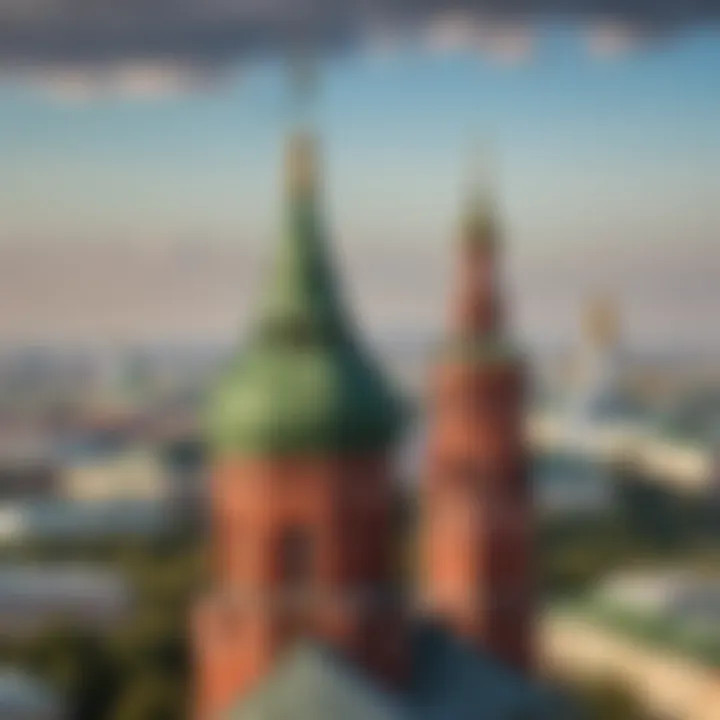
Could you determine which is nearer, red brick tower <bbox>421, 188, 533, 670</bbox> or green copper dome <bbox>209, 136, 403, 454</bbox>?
green copper dome <bbox>209, 136, 403, 454</bbox>

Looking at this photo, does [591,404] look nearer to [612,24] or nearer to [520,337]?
[520,337]

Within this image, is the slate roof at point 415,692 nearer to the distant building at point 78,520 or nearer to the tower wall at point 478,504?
the tower wall at point 478,504

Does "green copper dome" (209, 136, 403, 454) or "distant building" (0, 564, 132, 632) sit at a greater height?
"green copper dome" (209, 136, 403, 454)

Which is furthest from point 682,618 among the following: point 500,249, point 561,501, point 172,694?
point 172,694

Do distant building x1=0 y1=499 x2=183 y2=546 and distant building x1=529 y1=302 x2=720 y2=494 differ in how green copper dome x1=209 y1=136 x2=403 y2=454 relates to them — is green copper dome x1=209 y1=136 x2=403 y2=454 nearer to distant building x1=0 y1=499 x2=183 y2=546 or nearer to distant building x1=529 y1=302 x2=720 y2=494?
distant building x1=0 y1=499 x2=183 y2=546

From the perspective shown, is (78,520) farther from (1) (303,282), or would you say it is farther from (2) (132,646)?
(1) (303,282)

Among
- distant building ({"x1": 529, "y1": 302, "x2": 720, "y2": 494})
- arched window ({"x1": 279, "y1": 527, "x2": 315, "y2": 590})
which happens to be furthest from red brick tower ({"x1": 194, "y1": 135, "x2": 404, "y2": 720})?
distant building ({"x1": 529, "y1": 302, "x2": 720, "y2": 494})
